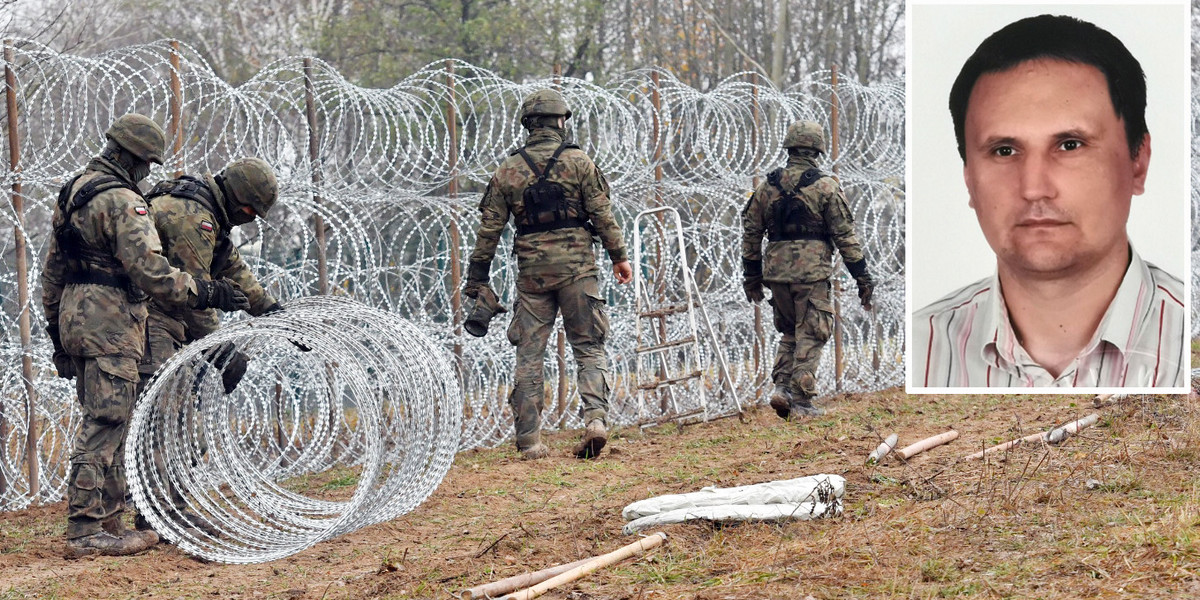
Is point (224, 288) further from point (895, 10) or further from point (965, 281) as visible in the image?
point (895, 10)

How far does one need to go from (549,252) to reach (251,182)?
1.98 m

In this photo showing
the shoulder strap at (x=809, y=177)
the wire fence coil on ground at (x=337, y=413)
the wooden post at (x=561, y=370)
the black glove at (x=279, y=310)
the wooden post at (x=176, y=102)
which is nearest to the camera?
the wire fence coil on ground at (x=337, y=413)

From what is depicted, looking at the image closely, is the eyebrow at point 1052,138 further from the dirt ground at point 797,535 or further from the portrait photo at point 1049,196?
the dirt ground at point 797,535

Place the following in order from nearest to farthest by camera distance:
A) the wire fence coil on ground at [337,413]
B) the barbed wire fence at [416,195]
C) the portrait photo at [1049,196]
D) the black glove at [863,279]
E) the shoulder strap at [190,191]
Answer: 1. the wire fence coil on ground at [337,413]
2. the shoulder strap at [190,191]
3. the portrait photo at [1049,196]
4. the barbed wire fence at [416,195]
5. the black glove at [863,279]

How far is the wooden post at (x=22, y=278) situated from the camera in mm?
6418

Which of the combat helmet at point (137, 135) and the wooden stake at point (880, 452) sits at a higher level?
the combat helmet at point (137, 135)

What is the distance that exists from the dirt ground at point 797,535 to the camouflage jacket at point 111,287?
87cm

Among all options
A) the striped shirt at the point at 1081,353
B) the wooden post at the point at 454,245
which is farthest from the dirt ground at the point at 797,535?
the wooden post at the point at 454,245

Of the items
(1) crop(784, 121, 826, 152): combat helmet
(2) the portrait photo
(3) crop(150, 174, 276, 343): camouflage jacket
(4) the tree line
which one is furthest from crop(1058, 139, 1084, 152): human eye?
(4) the tree line

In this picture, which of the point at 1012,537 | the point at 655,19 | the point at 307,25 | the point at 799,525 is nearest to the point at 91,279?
the point at 799,525

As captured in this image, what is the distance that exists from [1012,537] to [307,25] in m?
16.6

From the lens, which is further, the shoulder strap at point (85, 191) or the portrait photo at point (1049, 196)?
the portrait photo at point (1049, 196)

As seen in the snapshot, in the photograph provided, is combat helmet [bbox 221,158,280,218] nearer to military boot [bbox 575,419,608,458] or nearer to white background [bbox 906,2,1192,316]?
military boot [bbox 575,419,608,458]

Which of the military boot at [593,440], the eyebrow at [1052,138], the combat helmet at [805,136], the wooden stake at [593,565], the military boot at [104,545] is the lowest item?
the military boot at [104,545]
